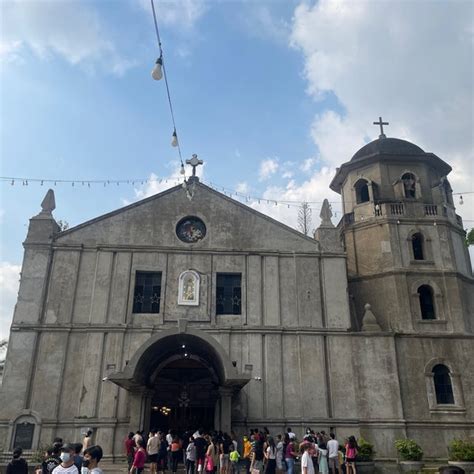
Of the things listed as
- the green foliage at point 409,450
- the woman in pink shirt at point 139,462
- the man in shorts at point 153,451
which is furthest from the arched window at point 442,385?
the woman in pink shirt at point 139,462

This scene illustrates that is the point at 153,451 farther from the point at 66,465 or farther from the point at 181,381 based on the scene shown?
the point at 66,465

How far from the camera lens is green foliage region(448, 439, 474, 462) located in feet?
58.9

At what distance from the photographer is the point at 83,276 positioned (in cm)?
2144

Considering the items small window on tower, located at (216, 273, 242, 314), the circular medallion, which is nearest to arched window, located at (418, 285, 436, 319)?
small window on tower, located at (216, 273, 242, 314)

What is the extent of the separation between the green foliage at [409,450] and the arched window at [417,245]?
9.07 m

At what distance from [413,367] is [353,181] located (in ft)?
35.4

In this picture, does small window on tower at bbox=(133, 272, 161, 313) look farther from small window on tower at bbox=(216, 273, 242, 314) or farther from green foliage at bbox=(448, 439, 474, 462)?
green foliage at bbox=(448, 439, 474, 462)

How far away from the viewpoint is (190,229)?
905 inches

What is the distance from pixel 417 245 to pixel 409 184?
3.61 metres

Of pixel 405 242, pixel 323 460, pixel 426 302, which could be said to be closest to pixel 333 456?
pixel 323 460

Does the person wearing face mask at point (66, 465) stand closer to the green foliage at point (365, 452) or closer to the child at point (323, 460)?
the child at point (323, 460)

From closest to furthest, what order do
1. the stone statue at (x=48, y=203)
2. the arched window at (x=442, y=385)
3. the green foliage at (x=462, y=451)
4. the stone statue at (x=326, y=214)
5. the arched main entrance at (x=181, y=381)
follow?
the arched main entrance at (x=181, y=381)
the green foliage at (x=462, y=451)
the arched window at (x=442, y=385)
the stone statue at (x=48, y=203)
the stone statue at (x=326, y=214)

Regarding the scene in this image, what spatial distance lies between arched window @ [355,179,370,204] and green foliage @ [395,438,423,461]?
12662 millimetres

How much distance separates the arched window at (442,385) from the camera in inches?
806
